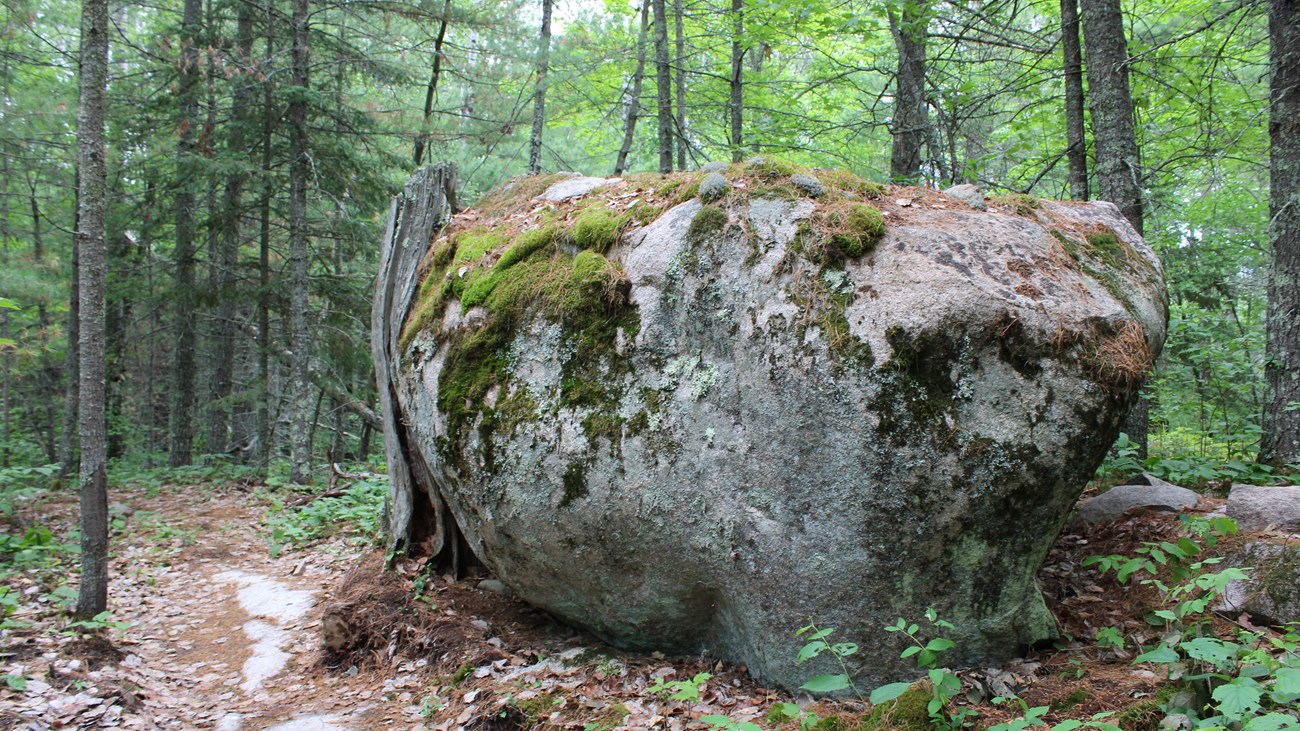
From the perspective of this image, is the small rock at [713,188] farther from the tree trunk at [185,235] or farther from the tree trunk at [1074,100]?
the tree trunk at [185,235]

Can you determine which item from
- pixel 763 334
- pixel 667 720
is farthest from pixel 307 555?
pixel 763 334

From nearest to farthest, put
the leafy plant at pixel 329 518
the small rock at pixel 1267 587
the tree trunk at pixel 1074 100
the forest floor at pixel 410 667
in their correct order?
the small rock at pixel 1267 587 → the forest floor at pixel 410 667 → the tree trunk at pixel 1074 100 → the leafy plant at pixel 329 518

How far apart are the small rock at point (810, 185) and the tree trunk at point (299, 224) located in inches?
354

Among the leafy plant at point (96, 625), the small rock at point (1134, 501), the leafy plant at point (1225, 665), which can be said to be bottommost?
the leafy plant at point (96, 625)

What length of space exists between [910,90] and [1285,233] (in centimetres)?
403

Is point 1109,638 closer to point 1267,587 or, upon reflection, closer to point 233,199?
point 1267,587

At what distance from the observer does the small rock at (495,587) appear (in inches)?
218

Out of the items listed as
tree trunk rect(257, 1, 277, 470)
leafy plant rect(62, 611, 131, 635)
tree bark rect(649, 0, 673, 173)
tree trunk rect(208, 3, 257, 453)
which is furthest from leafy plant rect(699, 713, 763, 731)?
tree trunk rect(257, 1, 277, 470)

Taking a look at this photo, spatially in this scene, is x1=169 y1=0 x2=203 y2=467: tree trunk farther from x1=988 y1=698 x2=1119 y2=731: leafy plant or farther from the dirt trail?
x1=988 y1=698 x2=1119 y2=731: leafy plant

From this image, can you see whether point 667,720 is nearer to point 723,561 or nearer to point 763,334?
point 723,561

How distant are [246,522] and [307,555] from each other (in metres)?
2.27

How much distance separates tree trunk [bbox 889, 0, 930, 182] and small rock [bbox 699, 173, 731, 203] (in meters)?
4.12

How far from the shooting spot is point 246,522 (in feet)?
31.6

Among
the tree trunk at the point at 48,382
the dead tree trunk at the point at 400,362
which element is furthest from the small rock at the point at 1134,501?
the tree trunk at the point at 48,382
